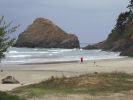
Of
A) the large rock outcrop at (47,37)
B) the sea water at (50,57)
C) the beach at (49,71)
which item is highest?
the large rock outcrop at (47,37)

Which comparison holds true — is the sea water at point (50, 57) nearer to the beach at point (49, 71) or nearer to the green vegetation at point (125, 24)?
the green vegetation at point (125, 24)

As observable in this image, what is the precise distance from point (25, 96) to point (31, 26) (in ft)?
470

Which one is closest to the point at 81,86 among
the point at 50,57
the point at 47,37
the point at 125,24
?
the point at 50,57

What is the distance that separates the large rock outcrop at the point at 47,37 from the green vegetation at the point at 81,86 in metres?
124

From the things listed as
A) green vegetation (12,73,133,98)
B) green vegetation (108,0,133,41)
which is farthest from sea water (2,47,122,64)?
green vegetation (12,73,133,98)

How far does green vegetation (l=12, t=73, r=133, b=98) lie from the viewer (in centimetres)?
1664

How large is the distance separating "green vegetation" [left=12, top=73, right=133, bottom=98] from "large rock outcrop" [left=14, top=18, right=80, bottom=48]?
12383 cm

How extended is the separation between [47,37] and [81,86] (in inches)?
5112

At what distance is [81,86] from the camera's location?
711 inches

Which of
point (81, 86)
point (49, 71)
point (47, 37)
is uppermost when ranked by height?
point (47, 37)

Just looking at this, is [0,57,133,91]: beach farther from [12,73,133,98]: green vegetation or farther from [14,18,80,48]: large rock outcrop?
[14,18,80,48]: large rock outcrop

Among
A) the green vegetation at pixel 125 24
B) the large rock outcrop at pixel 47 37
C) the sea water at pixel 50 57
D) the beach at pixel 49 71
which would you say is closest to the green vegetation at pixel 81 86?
the beach at pixel 49 71

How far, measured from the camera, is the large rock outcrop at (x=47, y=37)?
14550cm

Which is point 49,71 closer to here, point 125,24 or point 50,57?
point 50,57
